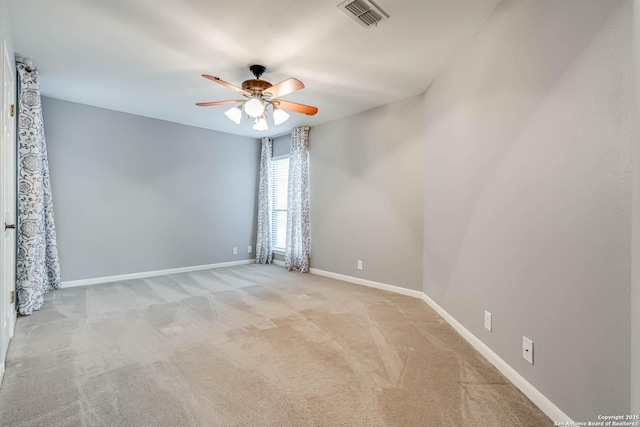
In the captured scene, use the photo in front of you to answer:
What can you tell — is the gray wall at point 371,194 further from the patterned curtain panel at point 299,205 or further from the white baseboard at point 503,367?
the white baseboard at point 503,367

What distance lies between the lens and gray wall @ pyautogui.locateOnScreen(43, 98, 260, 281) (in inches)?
158

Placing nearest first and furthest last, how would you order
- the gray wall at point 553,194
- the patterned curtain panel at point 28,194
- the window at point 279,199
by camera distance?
the gray wall at point 553,194 < the patterned curtain panel at point 28,194 < the window at point 279,199

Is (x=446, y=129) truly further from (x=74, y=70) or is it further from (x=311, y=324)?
(x=74, y=70)

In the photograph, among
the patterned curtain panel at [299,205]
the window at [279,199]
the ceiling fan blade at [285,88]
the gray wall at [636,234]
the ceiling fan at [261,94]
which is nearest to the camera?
the gray wall at [636,234]

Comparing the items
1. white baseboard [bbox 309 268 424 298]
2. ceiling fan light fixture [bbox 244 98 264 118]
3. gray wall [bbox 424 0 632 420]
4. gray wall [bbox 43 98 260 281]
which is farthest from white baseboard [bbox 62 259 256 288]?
gray wall [bbox 424 0 632 420]

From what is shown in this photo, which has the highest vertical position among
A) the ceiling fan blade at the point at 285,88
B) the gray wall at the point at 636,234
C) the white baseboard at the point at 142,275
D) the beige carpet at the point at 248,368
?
the ceiling fan blade at the point at 285,88

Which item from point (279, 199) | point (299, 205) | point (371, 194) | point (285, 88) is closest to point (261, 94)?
point (285, 88)

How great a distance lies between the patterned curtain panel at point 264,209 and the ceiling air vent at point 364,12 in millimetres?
3933

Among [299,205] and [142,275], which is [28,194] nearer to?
[142,275]

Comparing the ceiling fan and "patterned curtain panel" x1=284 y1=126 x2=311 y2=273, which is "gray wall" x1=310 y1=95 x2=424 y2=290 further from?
the ceiling fan

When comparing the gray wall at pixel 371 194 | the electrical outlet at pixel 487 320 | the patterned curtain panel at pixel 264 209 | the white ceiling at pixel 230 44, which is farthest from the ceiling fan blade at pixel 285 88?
the patterned curtain panel at pixel 264 209

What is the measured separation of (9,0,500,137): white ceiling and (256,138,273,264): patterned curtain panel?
2.13 metres

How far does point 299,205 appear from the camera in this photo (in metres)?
5.20

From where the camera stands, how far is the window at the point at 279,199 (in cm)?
578
